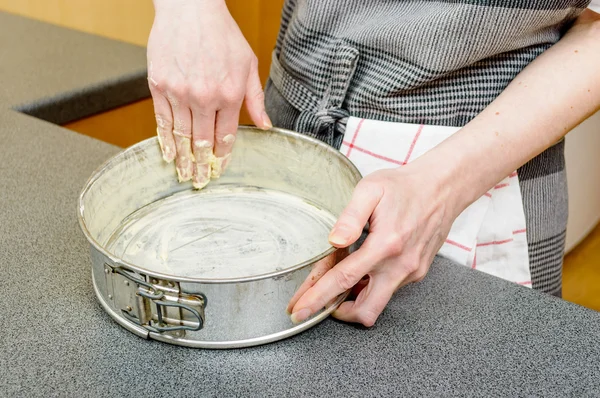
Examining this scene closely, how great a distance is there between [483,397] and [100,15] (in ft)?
5.63

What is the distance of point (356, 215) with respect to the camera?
0.56 m

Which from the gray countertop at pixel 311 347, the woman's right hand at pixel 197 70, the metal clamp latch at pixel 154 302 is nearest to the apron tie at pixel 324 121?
the woman's right hand at pixel 197 70

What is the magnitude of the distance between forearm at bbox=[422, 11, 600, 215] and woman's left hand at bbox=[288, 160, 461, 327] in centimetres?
3

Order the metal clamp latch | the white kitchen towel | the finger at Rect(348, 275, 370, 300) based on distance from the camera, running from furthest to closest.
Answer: the white kitchen towel < the finger at Rect(348, 275, 370, 300) < the metal clamp latch

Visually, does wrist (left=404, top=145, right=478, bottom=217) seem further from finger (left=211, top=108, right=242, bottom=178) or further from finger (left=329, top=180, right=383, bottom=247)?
finger (left=211, top=108, right=242, bottom=178)

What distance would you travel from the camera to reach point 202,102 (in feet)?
2.15

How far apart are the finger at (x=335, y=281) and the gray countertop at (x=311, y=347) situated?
5 centimetres

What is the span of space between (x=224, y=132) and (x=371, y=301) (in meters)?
0.26

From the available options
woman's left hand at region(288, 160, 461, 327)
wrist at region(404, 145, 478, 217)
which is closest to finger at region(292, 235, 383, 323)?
woman's left hand at region(288, 160, 461, 327)

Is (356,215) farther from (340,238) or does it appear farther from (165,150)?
(165,150)

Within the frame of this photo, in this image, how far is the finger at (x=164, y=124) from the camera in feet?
2.20

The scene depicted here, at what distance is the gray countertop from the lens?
532mm

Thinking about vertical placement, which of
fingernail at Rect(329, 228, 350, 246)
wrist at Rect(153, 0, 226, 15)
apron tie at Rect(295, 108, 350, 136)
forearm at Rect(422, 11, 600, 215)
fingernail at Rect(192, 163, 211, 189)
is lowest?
fingernail at Rect(192, 163, 211, 189)

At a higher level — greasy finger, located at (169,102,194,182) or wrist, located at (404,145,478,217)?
wrist, located at (404,145,478,217)
